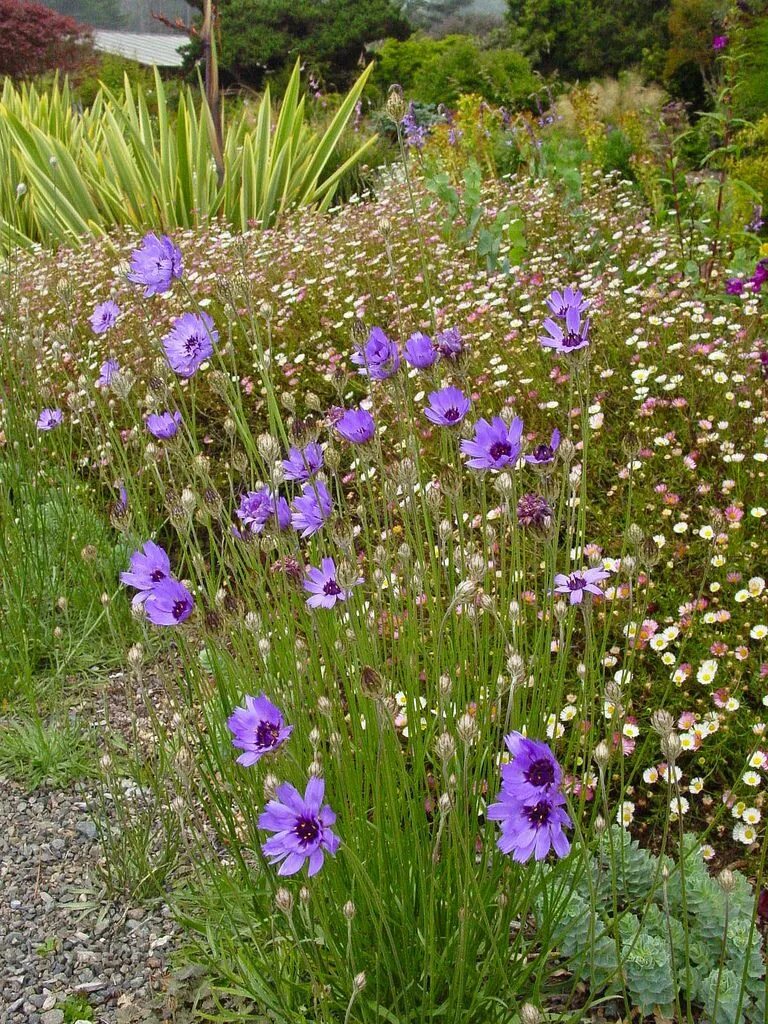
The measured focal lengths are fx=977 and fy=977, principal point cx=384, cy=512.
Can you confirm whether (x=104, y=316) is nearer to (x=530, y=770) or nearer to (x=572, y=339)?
(x=572, y=339)

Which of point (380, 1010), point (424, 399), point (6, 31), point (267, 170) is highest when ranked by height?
point (6, 31)

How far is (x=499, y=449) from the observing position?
4.85ft

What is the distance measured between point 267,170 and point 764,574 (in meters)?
5.43

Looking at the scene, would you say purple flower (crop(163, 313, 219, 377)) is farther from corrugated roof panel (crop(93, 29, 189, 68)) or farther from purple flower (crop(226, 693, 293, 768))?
corrugated roof panel (crop(93, 29, 189, 68))

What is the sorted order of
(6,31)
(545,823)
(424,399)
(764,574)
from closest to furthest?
(545,823) < (764,574) < (424,399) < (6,31)

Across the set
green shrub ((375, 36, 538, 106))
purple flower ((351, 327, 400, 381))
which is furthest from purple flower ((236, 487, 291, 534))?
green shrub ((375, 36, 538, 106))

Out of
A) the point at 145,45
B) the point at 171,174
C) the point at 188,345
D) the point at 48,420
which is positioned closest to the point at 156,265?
the point at 188,345

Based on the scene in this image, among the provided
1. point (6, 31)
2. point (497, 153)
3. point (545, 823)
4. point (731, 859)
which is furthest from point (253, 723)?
point (6, 31)

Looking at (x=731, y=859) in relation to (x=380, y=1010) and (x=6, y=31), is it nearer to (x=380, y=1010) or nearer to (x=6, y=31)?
(x=380, y=1010)

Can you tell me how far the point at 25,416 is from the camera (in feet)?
10.2

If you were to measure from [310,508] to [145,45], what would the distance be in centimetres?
3720

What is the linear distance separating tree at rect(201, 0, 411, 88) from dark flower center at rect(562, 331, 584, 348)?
69.7 ft

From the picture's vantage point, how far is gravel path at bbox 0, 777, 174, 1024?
5.76 ft

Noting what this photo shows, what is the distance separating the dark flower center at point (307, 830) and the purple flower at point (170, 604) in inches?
14.5
